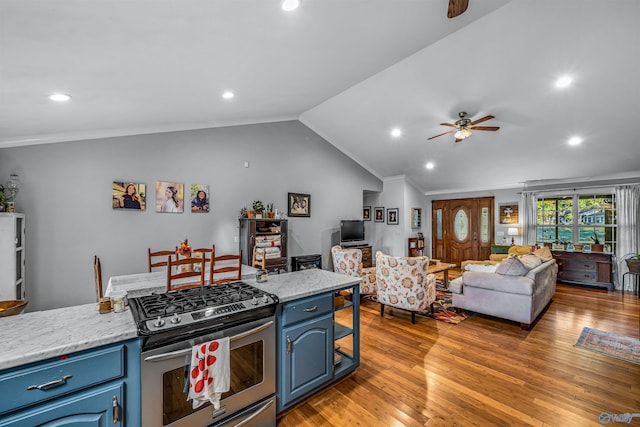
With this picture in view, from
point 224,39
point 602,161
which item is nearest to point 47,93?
point 224,39

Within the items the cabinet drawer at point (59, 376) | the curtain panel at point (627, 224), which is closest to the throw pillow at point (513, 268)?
the curtain panel at point (627, 224)

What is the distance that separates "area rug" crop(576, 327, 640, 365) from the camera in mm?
2988

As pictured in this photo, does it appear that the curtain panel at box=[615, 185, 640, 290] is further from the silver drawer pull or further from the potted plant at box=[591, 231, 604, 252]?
the silver drawer pull

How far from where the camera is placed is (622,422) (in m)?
2.03

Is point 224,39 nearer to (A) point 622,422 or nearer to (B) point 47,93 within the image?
(B) point 47,93

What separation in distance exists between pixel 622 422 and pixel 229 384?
2.82 meters

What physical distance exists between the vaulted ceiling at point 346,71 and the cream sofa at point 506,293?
2.53 meters

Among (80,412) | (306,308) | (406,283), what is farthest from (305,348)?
(406,283)

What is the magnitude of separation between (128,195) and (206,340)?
3.40m

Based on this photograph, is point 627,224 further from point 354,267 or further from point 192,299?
point 192,299

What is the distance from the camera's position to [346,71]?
3.71 meters

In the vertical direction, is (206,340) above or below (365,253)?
above

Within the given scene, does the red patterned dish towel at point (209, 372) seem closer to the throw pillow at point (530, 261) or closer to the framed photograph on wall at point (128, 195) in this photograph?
the framed photograph on wall at point (128, 195)

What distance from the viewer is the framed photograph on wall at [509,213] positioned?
23.8 ft
